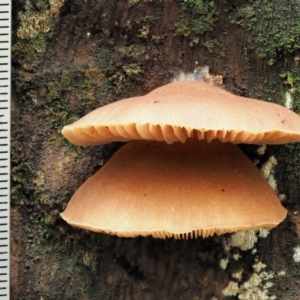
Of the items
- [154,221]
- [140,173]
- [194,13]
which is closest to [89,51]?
[194,13]

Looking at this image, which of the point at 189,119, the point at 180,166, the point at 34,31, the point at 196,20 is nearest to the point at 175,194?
the point at 180,166

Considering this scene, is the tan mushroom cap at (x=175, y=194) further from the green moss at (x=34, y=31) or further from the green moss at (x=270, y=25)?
the green moss at (x=34, y=31)

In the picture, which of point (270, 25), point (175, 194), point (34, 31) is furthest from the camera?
point (34, 31)

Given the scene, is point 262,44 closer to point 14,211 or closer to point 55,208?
point 55,208

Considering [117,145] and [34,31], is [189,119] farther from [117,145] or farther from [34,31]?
[34,31]

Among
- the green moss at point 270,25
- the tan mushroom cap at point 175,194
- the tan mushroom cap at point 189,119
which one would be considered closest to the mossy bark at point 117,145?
the green moss at point 270,25

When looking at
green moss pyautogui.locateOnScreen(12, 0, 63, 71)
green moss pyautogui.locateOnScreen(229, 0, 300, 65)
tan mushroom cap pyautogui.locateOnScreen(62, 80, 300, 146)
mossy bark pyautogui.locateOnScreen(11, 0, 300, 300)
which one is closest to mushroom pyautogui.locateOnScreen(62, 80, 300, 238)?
tan mushroom cap pyautogui.locateOnScreen(62, 80, 300, 146)
